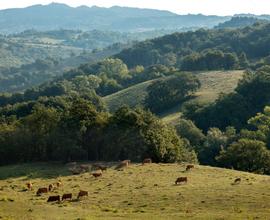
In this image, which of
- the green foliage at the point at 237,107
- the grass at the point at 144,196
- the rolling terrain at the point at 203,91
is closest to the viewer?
the grass at the point at 144,196

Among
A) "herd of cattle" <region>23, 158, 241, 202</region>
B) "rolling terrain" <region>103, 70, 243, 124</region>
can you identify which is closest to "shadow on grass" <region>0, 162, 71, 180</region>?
"herd of cattle" <region>23, 158, 241, 202</region>

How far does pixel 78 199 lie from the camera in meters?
38.8

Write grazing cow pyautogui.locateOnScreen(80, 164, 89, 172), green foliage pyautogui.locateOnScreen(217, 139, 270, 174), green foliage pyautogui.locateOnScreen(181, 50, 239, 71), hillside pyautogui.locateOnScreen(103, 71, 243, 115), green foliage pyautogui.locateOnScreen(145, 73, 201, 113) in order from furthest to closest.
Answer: green foliage pyautogui.locateOnScreen(181, 50, 239, 71) < green foliage pyautogui.locateOnScreen(145, 73, 201, 113) < hillside pyautogui.locateOnScreen(103, 71, 243, 115) < green foliage pyautogui.locateOnScreen(217, 139, 270, 174) < grazing cow pyautogui.locateOnScreen(80, 164, 89, 172)

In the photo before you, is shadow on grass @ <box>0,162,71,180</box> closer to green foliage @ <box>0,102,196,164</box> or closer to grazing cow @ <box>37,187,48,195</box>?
green foliage @ <box>0,102,196,164</box>

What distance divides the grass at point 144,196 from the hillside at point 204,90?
88.7m

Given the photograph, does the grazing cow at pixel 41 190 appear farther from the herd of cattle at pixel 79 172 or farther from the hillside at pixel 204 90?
the hillside at pixel 204 90

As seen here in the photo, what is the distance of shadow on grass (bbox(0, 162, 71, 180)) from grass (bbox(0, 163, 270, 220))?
112 millimetres

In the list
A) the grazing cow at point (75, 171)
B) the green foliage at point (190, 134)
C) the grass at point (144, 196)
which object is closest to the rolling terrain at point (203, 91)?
the green foliage at point (190, 134)

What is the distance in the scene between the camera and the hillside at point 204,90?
5659 inches

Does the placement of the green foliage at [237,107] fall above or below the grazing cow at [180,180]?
below

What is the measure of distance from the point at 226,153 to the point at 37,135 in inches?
1003

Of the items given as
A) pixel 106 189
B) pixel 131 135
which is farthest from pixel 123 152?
pixel 106 189

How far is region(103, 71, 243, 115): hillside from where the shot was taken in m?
144

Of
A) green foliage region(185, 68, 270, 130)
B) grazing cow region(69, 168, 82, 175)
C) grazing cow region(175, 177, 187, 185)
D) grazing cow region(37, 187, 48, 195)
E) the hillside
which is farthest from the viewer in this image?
the hillside
